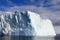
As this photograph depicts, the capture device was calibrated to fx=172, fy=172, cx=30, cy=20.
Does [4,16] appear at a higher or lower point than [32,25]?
higher

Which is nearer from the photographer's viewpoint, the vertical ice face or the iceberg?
the iceberg

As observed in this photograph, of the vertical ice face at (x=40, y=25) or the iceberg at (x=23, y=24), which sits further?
the vertical ice face at (x=40, y=25)

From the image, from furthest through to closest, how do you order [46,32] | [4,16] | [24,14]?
[46,32] → [4,16] → [24,14]

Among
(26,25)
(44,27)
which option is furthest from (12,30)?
(44,27)

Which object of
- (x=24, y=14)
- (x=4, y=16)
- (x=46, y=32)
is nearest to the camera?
(x=24, y=14)

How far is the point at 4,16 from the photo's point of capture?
16031mm

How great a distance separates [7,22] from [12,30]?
898mm

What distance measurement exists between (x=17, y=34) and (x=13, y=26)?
2.94ft

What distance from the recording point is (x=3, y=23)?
53.7 ft

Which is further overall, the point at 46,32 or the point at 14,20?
the point at 46,32

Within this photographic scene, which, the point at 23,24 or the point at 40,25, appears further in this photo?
the point at 40,25

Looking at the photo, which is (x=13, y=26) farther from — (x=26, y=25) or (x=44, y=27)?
(x=44, y=27)

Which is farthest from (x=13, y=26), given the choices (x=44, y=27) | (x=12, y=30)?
(x=44, y=27)

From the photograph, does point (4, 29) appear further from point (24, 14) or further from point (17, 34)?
point (24, 14)
